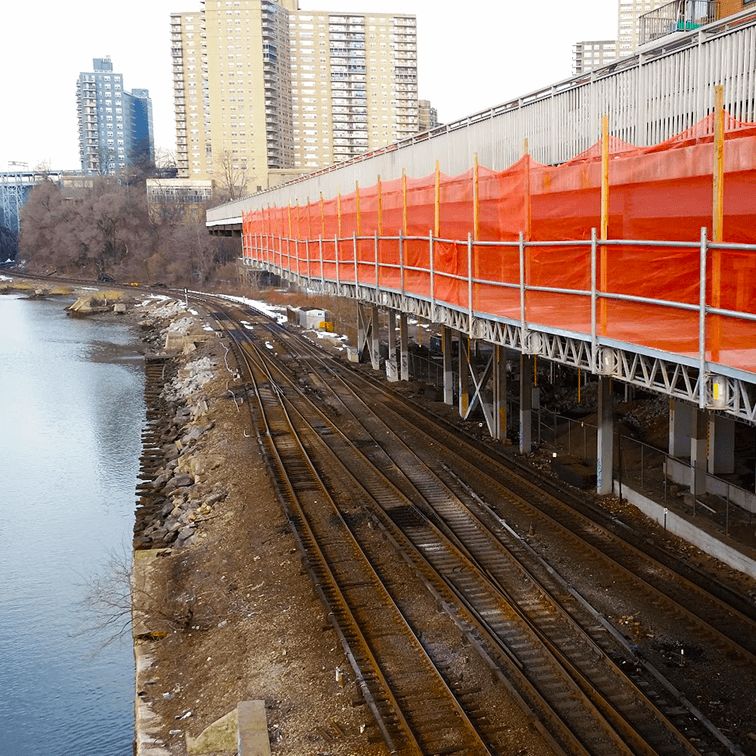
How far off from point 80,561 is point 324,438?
18.0 ft

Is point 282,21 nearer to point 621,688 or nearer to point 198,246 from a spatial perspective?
point 198,246

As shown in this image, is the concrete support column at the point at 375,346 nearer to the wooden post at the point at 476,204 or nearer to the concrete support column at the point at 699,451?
the wooden post at the point at 476,204

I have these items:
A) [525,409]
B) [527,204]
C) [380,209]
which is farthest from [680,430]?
[380,209]

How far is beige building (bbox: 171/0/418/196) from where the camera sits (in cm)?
11394

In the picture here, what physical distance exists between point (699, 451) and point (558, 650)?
572 cm

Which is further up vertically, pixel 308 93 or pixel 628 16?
pixel 628 16

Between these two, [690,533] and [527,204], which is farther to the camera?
[690,533]

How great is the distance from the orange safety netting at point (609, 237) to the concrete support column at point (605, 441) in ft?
7.96

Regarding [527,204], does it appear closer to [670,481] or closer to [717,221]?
[717,221]

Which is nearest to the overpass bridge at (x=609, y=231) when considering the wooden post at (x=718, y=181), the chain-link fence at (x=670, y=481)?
the wooden post at (x=718, y=181)

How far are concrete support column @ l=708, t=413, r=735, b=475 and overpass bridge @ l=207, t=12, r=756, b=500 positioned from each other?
0.18ft

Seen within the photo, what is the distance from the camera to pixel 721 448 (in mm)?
14320

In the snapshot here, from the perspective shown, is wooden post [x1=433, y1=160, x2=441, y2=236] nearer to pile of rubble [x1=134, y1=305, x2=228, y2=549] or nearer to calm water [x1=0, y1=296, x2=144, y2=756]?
pile of rubble [x1=134, y1=305, x2=228, y2=549]

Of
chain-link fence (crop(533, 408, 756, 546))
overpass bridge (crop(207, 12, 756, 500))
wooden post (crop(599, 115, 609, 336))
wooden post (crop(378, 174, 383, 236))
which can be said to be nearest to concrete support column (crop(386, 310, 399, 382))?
wooden post (crop(378, 174, 383, 236))
